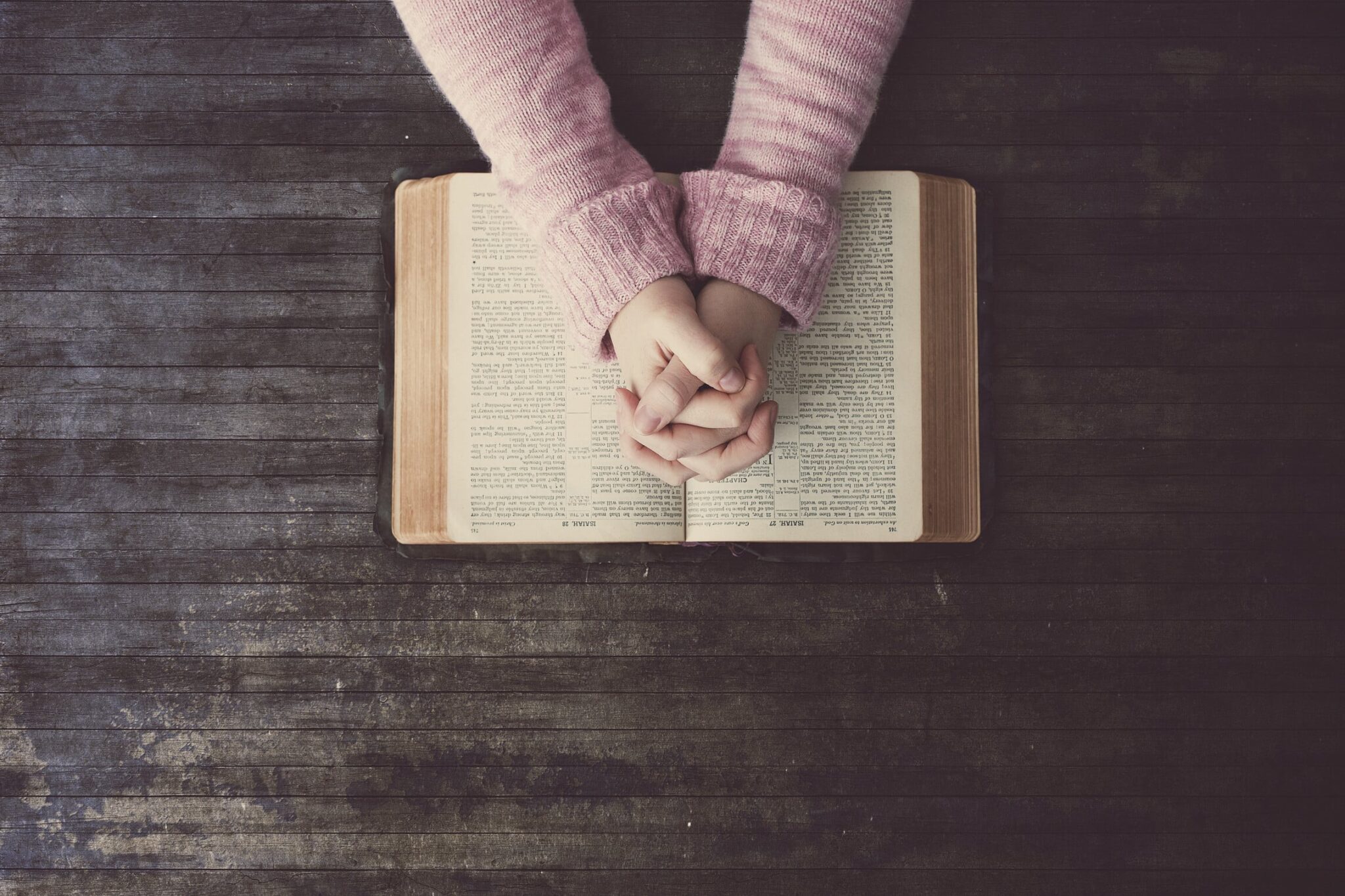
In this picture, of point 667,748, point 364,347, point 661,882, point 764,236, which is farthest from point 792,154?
point 661,882

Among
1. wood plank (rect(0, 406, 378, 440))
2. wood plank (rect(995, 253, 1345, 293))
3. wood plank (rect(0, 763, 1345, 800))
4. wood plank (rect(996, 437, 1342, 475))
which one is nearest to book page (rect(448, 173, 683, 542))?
wood plank (rect(0, 406, 378, 440))

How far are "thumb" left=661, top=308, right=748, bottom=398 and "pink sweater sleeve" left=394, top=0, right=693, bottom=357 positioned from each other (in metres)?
0.05

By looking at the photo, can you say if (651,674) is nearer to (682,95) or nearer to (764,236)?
(764,236)

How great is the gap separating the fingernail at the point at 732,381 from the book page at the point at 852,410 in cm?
12

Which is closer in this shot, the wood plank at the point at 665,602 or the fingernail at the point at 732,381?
the fingernail at the point at 732,381

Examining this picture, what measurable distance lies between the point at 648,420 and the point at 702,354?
6 cm

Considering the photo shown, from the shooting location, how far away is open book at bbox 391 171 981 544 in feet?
2.18

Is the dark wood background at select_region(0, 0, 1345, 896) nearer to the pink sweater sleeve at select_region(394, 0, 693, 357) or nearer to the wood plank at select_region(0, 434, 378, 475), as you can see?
the wood plank at select_region(0, 434, 378, 475)

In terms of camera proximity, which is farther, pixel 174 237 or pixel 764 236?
pixel 174 237

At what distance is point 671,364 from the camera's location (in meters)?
0.56

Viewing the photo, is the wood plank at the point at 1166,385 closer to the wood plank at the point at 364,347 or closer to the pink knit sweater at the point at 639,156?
the wood plank at the point at 364,347

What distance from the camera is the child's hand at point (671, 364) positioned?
0.54 m

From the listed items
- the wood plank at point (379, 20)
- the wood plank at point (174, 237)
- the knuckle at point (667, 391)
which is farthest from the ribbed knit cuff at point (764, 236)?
the wood plank at point (174, 237)

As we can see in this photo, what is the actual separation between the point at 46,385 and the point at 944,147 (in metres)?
0.87
